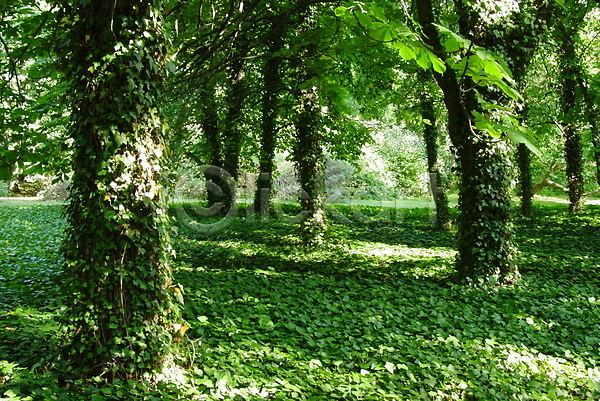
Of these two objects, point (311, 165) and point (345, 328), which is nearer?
point (345, 328)

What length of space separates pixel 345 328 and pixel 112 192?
11.5 feet

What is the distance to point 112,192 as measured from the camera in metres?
3.62

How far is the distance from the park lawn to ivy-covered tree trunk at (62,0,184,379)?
34 centimetres

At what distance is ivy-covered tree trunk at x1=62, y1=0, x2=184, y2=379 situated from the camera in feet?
11.8

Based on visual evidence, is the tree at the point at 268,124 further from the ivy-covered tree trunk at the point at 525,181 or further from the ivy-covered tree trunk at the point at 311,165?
the ivy-covered tree trunk at the point at 525,181

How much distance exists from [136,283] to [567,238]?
45.1ft

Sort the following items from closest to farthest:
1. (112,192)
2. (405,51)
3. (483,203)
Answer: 1. (405,51)
2. (112,192)
3. (483,203)

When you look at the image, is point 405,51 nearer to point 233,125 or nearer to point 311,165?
point 311,165

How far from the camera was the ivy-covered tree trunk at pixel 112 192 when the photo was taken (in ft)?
11.8

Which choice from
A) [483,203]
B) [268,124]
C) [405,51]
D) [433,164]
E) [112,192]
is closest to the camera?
[405,51]

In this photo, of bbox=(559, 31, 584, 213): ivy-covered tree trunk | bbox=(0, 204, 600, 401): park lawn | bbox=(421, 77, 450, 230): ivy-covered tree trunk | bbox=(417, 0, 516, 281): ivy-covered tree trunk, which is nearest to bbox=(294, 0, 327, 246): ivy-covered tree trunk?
bbox=(0, 204, 600, 401): park lawn

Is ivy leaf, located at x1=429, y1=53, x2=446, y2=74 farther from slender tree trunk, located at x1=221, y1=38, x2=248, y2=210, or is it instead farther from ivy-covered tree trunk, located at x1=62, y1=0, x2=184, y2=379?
slender tree trunk, located at x1=221, y1=38, x2=248, y2=210

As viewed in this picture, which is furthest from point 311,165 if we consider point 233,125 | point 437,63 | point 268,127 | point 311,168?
point 437,63

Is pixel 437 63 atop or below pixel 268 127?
below
